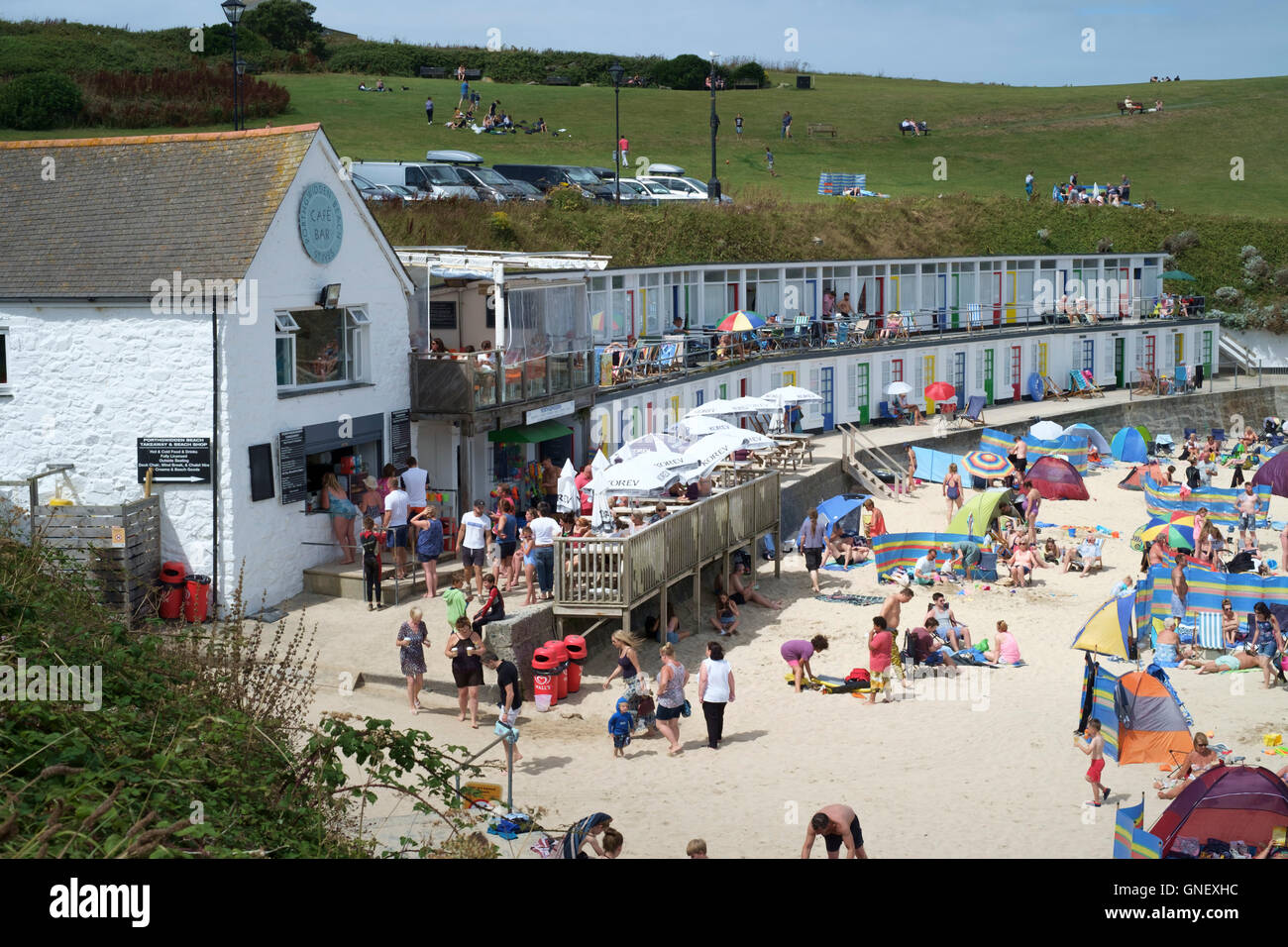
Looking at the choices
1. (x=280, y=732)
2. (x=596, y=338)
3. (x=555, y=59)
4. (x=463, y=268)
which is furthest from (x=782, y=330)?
(x=555, y=59)

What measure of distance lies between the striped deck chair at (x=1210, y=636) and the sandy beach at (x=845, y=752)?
36.0 inches

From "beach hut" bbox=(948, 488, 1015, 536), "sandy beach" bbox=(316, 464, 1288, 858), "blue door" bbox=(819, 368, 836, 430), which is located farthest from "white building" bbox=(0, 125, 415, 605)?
"blue door" bbox=(819, 368, 836, 430)

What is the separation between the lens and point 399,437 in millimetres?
22484

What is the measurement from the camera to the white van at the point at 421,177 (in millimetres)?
40750

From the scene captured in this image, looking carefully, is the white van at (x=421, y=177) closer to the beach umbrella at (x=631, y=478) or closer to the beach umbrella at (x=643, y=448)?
the beach umbrella at (x=643, y=448)

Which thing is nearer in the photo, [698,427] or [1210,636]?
[1210,636]

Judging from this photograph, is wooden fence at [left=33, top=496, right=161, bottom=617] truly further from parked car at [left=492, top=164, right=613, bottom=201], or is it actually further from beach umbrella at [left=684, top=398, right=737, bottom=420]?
parked car at [left=492, top=164, right=613, bottom=201]

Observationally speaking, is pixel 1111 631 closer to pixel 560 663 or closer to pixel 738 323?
pixel 560 663

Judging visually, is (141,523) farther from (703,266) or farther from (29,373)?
(703,266)

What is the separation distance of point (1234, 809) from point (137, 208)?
1630 cm

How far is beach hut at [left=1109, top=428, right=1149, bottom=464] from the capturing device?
3800cm

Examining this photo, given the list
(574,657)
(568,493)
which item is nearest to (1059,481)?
(568,493)

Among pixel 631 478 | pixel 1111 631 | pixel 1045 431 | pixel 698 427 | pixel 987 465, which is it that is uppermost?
pixel 698 427
